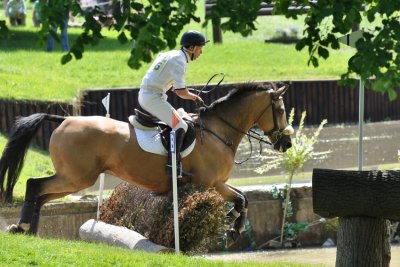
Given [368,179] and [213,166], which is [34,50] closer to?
[213,166]

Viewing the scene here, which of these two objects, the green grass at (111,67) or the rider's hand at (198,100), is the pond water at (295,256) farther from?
the green grass at (111,67)

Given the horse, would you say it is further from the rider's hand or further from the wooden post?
the wooden post

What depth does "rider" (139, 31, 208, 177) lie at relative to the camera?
1400 centimetres

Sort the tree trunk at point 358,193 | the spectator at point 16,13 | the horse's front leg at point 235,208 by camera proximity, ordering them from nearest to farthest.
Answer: the tree trunk at point 358,193 < the horse's front leg at point 235,208 < the spectator at point 16,13

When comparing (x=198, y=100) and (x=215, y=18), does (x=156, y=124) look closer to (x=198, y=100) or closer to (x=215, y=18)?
(x=198, y=100)

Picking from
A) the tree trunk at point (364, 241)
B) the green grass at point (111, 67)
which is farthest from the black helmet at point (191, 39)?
the green grass at point (111, 67)

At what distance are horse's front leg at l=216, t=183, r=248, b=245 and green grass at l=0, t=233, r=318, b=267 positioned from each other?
2883 mm

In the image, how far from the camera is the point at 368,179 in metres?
10.2

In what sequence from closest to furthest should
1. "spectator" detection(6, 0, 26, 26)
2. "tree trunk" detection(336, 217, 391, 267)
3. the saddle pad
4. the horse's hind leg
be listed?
"tree trunk" detection(336, 217, 391, 267) → the horse's hind leg → the saddle pad → "spectator" detection(6, 0, 26, 26)

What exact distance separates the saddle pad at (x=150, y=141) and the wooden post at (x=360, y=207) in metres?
4.21

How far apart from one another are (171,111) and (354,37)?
8.36ft

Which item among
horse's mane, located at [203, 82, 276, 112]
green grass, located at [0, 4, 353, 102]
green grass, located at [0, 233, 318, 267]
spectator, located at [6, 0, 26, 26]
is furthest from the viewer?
spectator, located at [6, 0, 26, 26]

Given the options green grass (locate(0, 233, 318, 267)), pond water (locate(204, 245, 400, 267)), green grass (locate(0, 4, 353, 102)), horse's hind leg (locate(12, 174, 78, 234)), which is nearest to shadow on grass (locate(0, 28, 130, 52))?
green grass (locate(0, 4, 353, 102))

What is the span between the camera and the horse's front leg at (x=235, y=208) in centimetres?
1475
